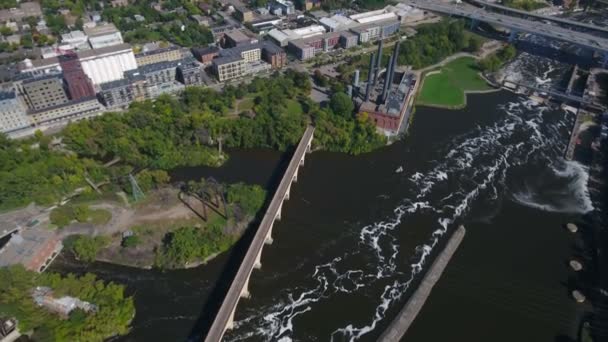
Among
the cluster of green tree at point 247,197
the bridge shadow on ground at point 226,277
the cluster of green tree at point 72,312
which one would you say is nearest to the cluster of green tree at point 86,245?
the cluster of green tree at point 72,312

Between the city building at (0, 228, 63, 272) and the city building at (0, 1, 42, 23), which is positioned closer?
the city building at (0, 228, 63, 272)

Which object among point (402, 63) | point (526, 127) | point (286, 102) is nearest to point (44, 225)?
point (286, 102)

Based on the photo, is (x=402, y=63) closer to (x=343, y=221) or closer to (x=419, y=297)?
(x=343, y=221)

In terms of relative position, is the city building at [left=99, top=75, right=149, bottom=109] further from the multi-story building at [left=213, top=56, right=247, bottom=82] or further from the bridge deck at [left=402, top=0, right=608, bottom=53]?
the bridge deck at [left=402, top=0, right=608, bottom=53]

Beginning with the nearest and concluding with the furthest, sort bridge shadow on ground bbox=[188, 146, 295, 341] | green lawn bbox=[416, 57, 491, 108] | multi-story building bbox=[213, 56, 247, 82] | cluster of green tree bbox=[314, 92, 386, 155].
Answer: bridge shadow on ground bbox=[188, 146, 295, 341] → cluster of green tree bbox=[314, 92, 386, 155] → green lawn bbox=[416, 57, 491, 108] → multi-story building bbox=[213, 56, 247, 82]

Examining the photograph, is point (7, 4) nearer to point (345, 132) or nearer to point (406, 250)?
point (345, 132)

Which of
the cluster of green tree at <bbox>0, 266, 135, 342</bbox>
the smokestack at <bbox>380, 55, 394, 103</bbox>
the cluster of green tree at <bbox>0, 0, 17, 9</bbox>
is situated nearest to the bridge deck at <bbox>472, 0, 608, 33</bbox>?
the smokestack at <bbox>380, 55, 394, 103</bbox>
